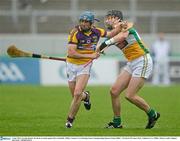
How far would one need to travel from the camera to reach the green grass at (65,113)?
45.6ft

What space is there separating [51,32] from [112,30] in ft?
55.1

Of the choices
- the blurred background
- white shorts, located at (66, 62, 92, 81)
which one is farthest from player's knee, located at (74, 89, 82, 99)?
the blurred background

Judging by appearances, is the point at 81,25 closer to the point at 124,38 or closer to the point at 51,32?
the point at 124,38

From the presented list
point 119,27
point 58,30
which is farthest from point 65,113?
point 58,30

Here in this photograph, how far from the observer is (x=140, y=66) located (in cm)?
1449

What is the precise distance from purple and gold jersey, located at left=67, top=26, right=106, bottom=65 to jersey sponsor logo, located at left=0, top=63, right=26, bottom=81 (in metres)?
14.7

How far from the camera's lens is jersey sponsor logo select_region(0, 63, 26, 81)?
29.3 m

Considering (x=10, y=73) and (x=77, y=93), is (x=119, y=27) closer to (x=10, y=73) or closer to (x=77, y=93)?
(x=77, y=93)

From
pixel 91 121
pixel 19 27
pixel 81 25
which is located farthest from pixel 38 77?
pixel 81 25

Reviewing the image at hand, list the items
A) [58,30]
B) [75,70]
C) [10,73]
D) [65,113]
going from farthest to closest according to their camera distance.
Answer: [58,30] < [10,73] < [65,113] < [75,70]

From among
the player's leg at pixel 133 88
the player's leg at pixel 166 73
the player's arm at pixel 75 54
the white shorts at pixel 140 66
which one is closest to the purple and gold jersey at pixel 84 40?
the player's arm at pixel 75 54

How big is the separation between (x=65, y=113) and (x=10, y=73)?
37.6ft

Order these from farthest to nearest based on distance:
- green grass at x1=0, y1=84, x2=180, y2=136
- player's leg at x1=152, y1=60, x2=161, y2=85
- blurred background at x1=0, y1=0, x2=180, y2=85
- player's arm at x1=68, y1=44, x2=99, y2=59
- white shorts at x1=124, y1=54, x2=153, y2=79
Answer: player's leg at x1=152, y1=60, x2=161, y2=85
blurred background at x1=0, y1=0, x2=180, y2=85
player's arm at x1=68, y1=44, x2=99, y2=59
white shorts at x1=124, y1=54, x2=153, y2=79
green grass at x1=0, y1=84, x2=180, y2=136

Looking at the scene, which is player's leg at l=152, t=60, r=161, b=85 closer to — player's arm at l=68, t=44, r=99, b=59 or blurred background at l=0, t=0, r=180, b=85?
blurred background at l=0, t=0, r=180, b=85
